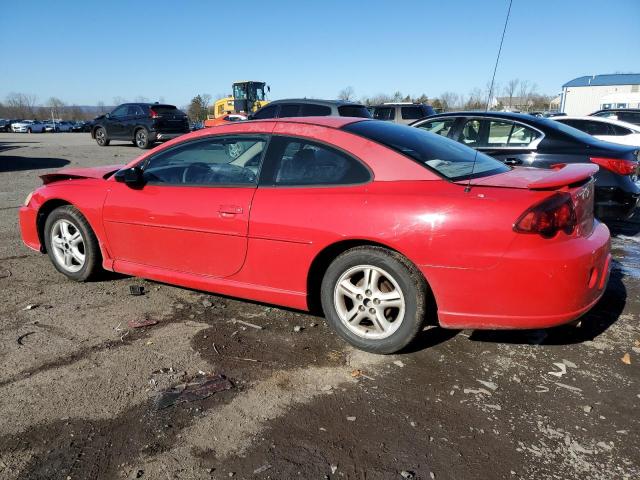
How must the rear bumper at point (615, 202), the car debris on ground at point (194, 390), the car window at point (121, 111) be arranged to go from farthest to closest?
the car window at point (121, 111)
the rear bumper at point (615, 202)
the car debris on ground at point (194, 390)

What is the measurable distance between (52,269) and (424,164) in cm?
381

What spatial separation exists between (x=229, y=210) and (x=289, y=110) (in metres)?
8.95

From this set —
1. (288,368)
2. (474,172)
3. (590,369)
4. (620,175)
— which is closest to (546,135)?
(620,175)

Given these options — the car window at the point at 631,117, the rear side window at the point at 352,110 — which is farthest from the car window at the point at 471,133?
the car window at the point at 631,117

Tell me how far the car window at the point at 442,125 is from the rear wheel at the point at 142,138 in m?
14.6

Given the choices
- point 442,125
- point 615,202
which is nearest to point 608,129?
point 442,125

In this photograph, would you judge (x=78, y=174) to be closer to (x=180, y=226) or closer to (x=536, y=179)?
(x=180, y=226)

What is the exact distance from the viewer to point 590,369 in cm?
312

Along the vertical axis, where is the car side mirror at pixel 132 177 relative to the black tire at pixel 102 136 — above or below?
above

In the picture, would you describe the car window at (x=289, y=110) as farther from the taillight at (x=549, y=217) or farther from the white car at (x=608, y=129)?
the taillight at (x=549, y=217)

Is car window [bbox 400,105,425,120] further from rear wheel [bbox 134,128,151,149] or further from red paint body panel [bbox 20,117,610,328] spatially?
red paint body panel [bbox 20,117,610,328]

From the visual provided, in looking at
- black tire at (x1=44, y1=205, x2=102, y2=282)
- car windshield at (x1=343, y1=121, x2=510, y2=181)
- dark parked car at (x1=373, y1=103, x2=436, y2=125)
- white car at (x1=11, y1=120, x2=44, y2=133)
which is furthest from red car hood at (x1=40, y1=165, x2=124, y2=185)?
white car at (x1=11, y1=120, x2=44, y2=133)

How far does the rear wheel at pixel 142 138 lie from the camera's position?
1928 cm

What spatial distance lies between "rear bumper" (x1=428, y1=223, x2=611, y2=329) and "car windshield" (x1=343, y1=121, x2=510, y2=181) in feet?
2.12
